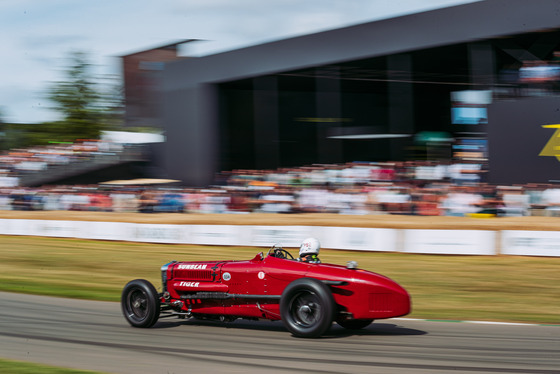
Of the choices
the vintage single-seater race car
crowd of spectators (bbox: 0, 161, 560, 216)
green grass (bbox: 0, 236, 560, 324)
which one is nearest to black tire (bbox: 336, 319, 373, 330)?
the vintage single-seater race car

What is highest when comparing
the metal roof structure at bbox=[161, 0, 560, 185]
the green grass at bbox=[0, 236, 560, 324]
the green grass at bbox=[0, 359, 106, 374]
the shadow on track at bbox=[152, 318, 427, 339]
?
the metal roof structure at bbox=[161, 0, 560, 185]

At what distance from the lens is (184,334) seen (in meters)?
7.87

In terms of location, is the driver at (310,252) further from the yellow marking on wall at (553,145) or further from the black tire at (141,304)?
the yellow marking on wall at (553,145)

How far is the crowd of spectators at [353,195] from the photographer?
16.6 meters

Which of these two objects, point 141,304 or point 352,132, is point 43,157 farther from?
point 141,304

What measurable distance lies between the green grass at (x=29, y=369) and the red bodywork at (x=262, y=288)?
231 cm

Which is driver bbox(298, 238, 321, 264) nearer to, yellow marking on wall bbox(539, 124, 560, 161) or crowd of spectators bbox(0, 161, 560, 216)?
crowd of spectators bbox(0, 161, 560, 216)

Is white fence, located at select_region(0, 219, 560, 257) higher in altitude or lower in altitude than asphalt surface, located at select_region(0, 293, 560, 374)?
higher

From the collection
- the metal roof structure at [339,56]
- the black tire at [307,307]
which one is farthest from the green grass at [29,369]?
the metal roof structure at [339,56]

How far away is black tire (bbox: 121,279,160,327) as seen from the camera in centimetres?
817

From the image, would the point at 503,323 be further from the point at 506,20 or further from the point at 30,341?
the point at 506,20

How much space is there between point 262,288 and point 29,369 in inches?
105

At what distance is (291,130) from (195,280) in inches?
895

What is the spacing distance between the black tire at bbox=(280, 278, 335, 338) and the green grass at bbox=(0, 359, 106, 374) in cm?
223
